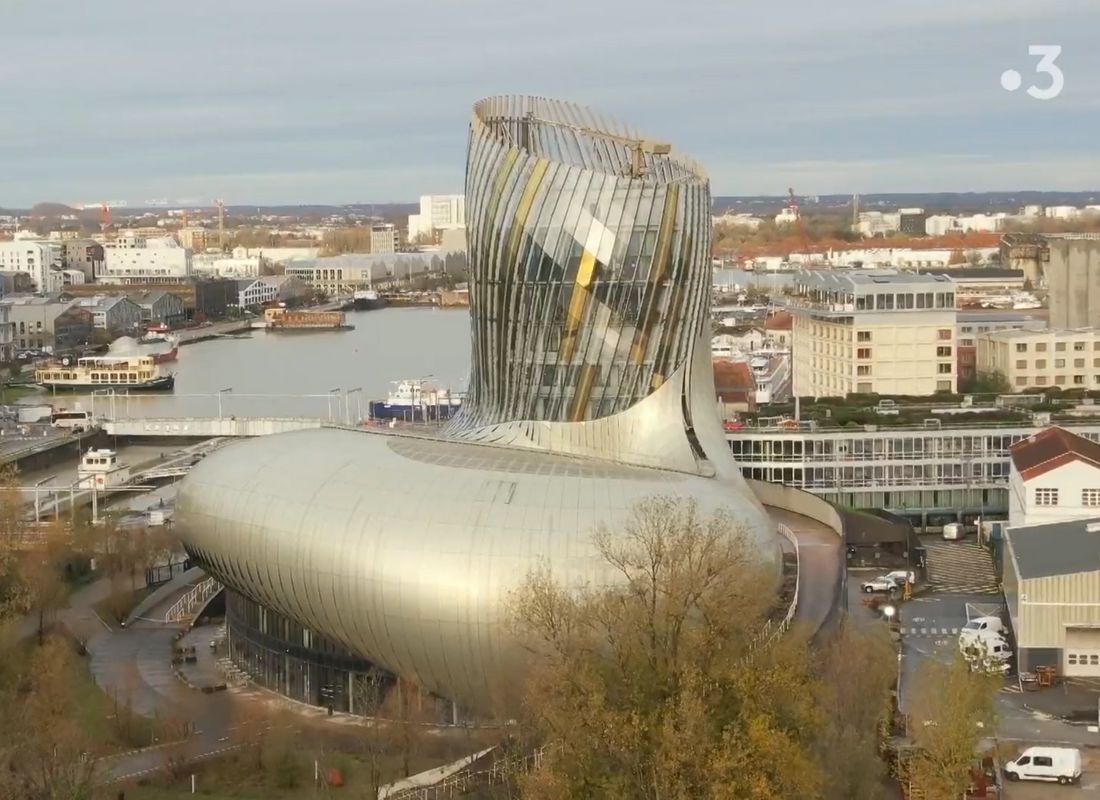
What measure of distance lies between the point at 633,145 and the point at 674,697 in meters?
10.8

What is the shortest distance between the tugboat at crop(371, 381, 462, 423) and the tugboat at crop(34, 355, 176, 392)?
407 inches

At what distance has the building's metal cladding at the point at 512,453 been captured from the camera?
12148mm

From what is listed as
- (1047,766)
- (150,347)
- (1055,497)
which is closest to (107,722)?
(1047,766)

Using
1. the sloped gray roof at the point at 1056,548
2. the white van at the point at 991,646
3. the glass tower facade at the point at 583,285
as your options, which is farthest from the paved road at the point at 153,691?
the sloped gray roof at the point at 1056,548

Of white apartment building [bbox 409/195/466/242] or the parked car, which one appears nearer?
the parked car

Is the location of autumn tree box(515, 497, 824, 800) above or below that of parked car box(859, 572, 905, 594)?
above

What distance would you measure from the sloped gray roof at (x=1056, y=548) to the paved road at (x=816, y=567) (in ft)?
5.44

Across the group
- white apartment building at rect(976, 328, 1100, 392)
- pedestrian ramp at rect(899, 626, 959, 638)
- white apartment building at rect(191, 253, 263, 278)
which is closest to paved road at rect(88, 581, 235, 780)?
pedestrian ramp at rect(899, 626, 959, 638)

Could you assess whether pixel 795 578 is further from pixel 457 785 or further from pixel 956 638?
pixel 457 785

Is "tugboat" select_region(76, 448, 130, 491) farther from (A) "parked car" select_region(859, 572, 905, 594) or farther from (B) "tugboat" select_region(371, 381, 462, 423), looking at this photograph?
(A) "parked car" select_region(859, 572, 905, 594)

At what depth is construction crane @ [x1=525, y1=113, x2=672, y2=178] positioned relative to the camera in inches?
690

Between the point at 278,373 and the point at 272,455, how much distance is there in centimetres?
3327

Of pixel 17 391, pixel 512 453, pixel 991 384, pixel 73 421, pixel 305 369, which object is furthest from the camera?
pixel 305 369

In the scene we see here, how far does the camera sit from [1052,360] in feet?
94.6
